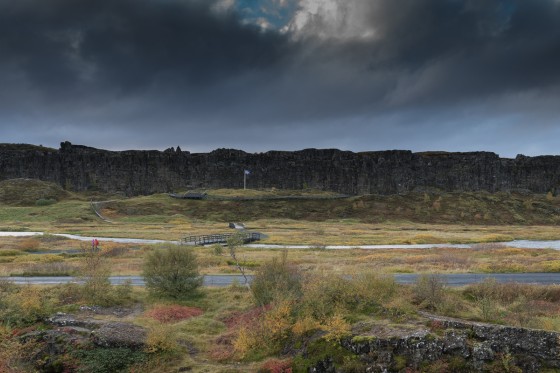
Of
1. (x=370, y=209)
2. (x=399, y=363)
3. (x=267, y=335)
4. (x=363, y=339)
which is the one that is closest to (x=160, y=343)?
(x=267, y=335)

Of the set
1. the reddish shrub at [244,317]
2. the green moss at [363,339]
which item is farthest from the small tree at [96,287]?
the green moss at [363,339]

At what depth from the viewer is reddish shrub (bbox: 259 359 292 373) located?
1764 centimetres

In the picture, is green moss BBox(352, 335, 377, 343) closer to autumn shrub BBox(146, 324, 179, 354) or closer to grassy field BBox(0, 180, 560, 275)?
autumn shrub BBox(146, 324, 179, 354)

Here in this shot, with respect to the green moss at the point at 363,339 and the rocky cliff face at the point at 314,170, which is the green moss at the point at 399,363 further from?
the rocky cliff face at the point at 314,170

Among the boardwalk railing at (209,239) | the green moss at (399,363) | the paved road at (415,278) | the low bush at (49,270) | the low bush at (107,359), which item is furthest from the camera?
the boardwalk railing at (209,239)

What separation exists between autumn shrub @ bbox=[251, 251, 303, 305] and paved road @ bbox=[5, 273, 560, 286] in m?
6.92

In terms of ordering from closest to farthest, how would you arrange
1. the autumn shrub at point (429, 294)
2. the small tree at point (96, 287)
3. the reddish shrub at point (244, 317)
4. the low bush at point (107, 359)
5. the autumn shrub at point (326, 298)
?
the low bush at point (107, 359)
the autumn shrub at point (326, 298)
the autumn shrub at point (429, 294)
the reddish shrub at point (244, 317)
the small tree at point (96, 287)

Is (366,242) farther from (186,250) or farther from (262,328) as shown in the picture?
(262,328)

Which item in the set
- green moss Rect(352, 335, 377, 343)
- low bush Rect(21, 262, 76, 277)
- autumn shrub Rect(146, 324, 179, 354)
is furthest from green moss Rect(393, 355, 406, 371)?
low bush Rect(21, 262, 76, 277)

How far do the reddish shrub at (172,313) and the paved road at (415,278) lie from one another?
6.10m

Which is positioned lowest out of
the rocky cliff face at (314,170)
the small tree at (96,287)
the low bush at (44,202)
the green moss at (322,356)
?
the green moss at (322,356)

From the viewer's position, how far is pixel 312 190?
155 m

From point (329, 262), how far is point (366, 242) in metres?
24.8

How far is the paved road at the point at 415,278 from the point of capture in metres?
30.9
